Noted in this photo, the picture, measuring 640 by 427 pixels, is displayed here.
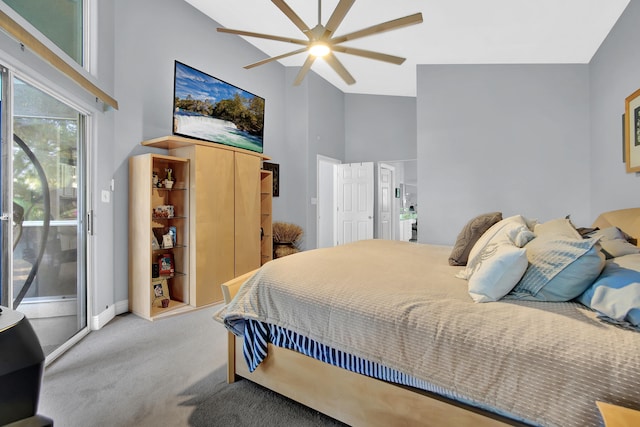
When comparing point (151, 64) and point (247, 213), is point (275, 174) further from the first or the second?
point (151, 64)

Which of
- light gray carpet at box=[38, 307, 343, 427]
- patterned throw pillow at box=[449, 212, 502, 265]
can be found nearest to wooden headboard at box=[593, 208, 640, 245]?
patterned throw pillow at box=[449, 212, 502, 265]

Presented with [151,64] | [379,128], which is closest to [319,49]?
[151,64]

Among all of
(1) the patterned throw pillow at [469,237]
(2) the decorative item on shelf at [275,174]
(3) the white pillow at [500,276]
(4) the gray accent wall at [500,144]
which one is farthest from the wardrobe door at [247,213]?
(3) the white pillow at [500,276]

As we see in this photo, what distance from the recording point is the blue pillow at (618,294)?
94 centimetres

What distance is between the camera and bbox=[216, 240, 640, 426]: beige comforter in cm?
88

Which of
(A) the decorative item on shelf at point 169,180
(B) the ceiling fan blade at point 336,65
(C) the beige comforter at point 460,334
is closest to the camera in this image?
(C) the beige comforter at point 460,334

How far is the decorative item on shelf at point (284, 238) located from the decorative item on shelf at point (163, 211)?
1750 millimetres

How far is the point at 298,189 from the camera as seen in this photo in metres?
5.48

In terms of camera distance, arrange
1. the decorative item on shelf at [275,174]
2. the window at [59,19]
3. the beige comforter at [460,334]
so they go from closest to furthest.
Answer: the beige comforter at [460,334], the window at [59,19], the decorative item on shelf at [275,174]

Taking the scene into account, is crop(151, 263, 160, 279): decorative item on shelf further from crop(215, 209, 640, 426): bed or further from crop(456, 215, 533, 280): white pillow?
crop(456, 215, 533, 280): white pillow

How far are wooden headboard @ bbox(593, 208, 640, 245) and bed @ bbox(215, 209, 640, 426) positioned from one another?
2.06 feet

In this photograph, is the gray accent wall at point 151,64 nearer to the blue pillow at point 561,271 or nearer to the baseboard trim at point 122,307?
the baseboard trim at point 122,307

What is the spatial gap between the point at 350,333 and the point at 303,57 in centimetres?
475

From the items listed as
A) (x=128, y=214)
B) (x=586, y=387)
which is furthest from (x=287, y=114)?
(x=586, y=387)
